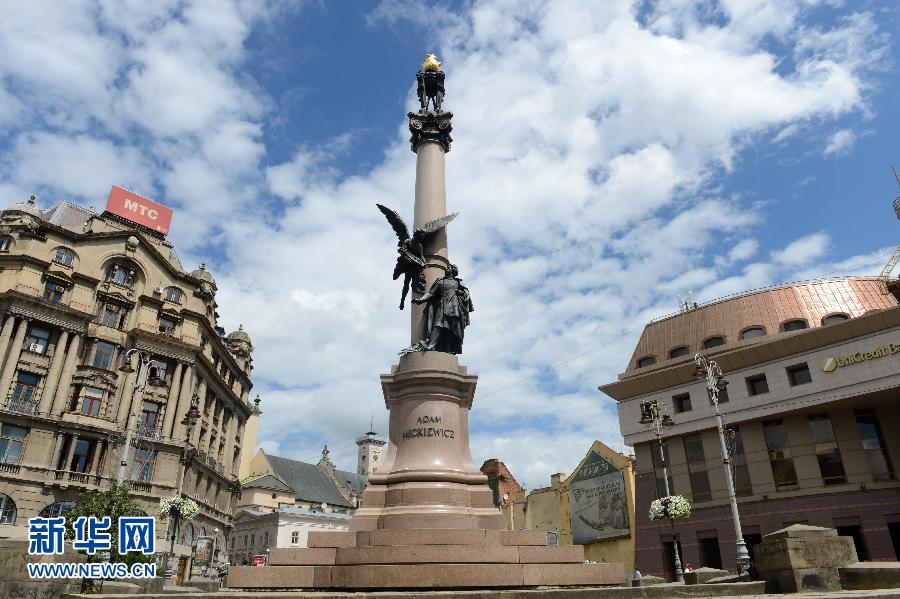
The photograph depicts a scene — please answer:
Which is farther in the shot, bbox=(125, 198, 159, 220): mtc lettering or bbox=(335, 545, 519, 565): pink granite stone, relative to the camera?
bbox=(125, 198, 159, 220): mtc lettering

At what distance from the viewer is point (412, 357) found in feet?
48.8

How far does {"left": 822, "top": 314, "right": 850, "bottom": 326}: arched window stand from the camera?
1398 inches

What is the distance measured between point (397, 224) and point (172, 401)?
32729 millimetres

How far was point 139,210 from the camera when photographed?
51250mm

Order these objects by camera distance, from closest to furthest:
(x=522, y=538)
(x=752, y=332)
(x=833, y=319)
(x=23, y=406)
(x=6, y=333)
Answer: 1. (x=522, y=538)
2. (x=833, y=319)
3. (x=23, y=406)
4. (x=6, y=333)
5. (x=752, y=332)

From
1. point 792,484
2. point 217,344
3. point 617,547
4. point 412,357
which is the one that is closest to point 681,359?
point 792,484

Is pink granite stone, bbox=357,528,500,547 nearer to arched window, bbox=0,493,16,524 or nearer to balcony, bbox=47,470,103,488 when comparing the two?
arched window, bbox=0,493,16,524

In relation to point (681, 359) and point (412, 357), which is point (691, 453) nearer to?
point (681, 359)

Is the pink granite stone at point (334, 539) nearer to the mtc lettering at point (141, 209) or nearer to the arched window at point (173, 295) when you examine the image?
the arched window at point (173, 295)

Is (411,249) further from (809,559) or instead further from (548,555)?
(809,559)

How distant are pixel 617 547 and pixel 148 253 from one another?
41417 millimetres

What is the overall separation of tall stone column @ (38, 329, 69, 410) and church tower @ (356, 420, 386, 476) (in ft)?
329

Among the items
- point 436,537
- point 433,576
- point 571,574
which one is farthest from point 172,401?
point 571,574

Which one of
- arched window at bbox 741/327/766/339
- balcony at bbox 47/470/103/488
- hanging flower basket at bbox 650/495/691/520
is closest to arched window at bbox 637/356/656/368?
arched window at bbox 741/327/766/339
